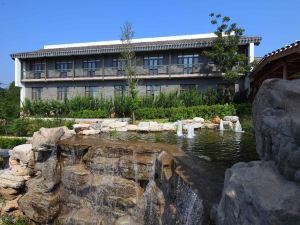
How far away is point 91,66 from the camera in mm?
32250

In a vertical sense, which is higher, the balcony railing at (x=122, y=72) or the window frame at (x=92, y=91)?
the balcony railing at (x=122, y=72)

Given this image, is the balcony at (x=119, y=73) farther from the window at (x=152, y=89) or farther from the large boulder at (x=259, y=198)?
the large boulder at (x=259, y=198)

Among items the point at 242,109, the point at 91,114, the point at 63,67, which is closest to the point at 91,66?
the point at 63,67

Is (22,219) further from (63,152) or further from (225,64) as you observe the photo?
(225,64)

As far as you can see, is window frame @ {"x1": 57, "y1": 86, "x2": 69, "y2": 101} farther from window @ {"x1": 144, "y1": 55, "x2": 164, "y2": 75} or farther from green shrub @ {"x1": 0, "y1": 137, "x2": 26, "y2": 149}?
green shrub @ {"x1": 0, "y1": 137, "x2": 26, "y2": 149}

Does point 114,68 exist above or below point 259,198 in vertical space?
above

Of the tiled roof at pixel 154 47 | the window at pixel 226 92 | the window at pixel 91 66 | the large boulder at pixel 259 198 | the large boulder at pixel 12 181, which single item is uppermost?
the tiled roof at pixel 154 47

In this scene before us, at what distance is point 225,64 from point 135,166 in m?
18.2

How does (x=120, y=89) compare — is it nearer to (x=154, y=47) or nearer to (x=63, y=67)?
(x=154, y=47)

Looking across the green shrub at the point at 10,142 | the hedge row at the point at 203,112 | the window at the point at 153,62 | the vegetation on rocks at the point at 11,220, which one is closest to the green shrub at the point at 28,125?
the green shrub at the point at 10,142

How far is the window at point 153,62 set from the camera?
97.1 ft

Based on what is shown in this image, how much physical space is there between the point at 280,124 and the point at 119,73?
26976mm

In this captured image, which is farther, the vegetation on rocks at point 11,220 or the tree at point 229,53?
the tree at point 229,53

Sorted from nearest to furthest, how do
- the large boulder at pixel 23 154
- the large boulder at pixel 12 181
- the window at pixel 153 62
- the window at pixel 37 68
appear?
the large boulder at pixel 12 181
the large boulder at pixel 23 154
the window at pixel 153 62
the window at pixel 37 68
